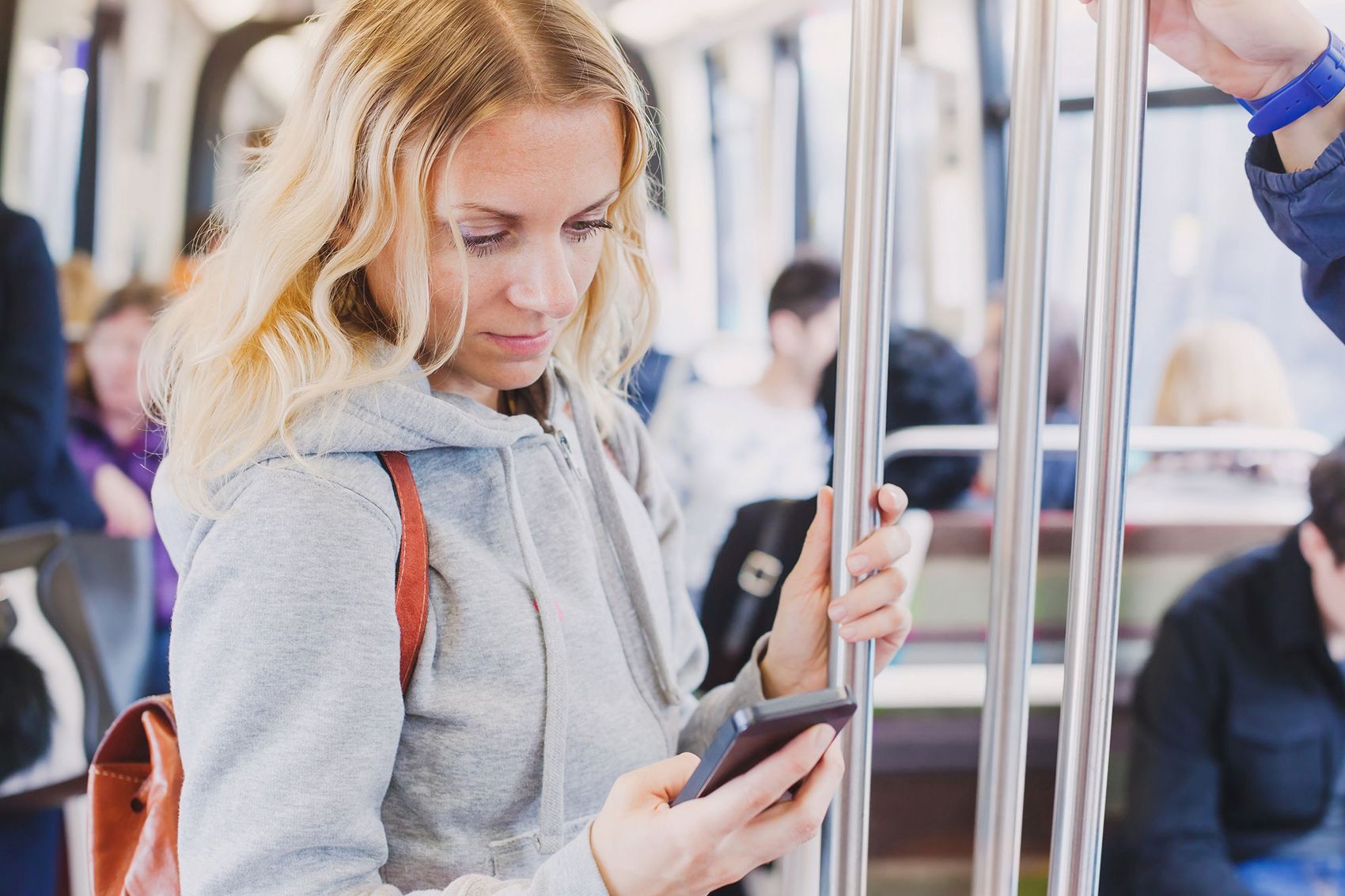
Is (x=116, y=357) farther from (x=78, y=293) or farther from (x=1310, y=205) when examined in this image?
(x=1310, y=205)

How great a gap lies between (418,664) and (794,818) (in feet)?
0.95

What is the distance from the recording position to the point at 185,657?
793 millimetres

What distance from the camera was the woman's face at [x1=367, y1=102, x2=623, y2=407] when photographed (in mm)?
826

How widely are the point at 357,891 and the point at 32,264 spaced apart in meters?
1.96

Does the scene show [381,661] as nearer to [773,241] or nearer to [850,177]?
[850,177]

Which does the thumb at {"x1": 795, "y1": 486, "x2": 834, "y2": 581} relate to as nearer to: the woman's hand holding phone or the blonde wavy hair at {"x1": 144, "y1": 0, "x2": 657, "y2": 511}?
the woman's hand holding phone

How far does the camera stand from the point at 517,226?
85 cm

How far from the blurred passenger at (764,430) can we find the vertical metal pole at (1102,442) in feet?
7.80

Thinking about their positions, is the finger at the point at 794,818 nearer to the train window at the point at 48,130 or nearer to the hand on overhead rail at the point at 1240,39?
the hand on overhead rail at the point at 1240,39

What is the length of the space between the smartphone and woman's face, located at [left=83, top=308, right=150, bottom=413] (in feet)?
9.52

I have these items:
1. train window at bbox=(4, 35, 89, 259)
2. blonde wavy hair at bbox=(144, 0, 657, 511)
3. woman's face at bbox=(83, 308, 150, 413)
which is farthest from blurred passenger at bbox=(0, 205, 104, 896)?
→ train window at bbox=(4, 35, 89, 259)

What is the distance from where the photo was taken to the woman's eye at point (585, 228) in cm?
90

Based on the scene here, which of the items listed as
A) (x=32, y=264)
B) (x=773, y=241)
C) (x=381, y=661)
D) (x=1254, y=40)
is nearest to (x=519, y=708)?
(x=381, y=661)

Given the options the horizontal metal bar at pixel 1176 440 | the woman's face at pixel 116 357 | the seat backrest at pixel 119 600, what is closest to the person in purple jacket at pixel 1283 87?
the horizontal metal bar at pixel 1176 440
